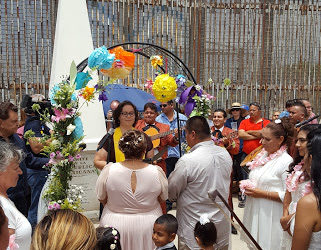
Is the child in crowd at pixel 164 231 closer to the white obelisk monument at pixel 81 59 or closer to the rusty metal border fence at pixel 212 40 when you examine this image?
the white obelisk monument at pixel 81 59

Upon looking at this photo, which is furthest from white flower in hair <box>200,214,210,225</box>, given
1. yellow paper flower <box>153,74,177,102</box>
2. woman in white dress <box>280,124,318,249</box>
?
yellow paper flower <box>153,74,177,102</box>

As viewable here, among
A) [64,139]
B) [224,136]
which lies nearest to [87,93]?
[64,139]

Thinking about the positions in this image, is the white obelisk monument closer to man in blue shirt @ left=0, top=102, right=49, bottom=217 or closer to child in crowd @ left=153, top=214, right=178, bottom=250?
man in blue shirt @ left=0, top=102, right=49, bottom=217

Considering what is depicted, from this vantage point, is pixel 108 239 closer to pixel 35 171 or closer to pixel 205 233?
pixel 205 233

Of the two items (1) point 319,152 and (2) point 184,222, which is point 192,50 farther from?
(1) point 319,152

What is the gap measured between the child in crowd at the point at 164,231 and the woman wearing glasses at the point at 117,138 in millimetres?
1067

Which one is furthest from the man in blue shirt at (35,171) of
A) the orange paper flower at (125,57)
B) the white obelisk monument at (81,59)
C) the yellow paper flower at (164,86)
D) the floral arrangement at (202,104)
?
the floral arrangement at (202,104)

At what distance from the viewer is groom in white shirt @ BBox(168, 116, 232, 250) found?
3.05 m

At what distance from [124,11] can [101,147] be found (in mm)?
5177

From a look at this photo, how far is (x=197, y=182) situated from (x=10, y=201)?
4.82ft

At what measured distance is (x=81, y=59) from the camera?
5.52 m

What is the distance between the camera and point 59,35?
5.47 metres

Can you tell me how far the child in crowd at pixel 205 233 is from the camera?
117 inches

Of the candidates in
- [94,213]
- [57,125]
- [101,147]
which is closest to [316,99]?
[94,213]
